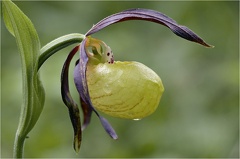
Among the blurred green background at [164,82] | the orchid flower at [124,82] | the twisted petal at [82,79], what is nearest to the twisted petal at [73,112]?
the orchid flower at [124,82]

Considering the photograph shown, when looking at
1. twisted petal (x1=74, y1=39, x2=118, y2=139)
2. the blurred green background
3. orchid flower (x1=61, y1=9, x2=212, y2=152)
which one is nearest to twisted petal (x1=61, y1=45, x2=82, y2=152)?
orchid flower (x1=61, y1=9, x2=212, y2=152)

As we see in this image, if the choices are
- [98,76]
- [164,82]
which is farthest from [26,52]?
[164,82]

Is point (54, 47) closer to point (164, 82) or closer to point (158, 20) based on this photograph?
point (158, 20)

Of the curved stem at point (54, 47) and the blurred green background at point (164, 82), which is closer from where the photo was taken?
the curved stem at point (54, 47)

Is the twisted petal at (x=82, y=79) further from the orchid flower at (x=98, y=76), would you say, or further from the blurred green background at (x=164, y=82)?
the blurred green background at (x=164, y=82)

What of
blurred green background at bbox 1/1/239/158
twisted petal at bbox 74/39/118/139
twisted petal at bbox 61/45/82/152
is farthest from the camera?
blurred green background at bbox 1/1/239/158

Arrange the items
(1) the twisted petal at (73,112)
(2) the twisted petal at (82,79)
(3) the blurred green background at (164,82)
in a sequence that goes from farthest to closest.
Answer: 1. (3) the blurred green background at (164,82)
2. (1) the twisted petal at (73,112)
3. (2) the twisted petal at (82,79)

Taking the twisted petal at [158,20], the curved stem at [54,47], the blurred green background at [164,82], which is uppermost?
the twisted petal at [158,20]

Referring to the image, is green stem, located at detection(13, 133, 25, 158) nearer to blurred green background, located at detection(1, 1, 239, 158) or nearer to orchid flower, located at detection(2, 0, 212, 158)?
orchid flower, located at detection(2, 0, 212, 158)
